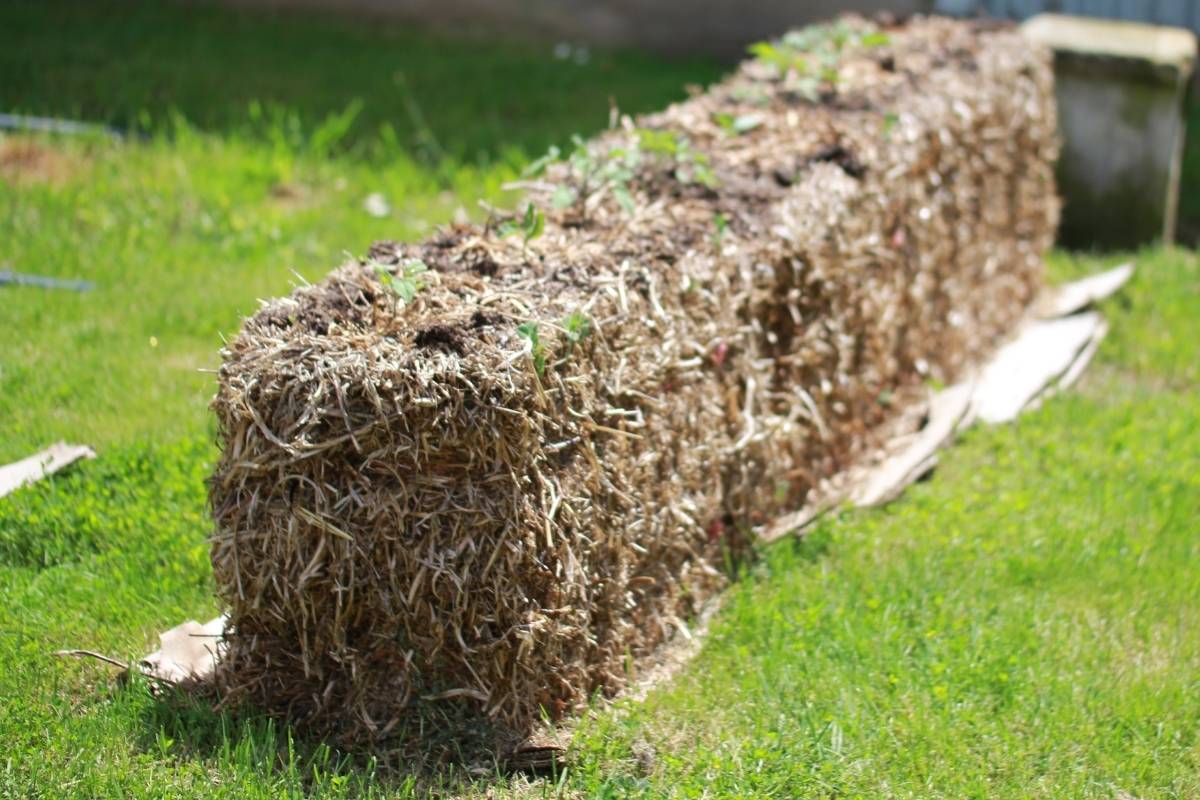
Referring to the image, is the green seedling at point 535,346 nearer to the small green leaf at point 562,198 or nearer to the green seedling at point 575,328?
the green seedling at point 575,328

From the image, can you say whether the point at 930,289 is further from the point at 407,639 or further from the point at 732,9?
the point at 732,9

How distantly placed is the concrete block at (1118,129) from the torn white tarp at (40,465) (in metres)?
5.88

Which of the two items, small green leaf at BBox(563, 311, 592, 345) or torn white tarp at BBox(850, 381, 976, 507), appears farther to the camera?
torn white tarp at BBox(850, 381, 976, 507)

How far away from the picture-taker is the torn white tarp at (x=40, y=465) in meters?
4.73

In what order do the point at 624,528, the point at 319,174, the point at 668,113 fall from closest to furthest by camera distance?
the point at 624,528, the point at 668,113, the point at 319,174

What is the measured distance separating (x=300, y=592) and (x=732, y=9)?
8858 mm

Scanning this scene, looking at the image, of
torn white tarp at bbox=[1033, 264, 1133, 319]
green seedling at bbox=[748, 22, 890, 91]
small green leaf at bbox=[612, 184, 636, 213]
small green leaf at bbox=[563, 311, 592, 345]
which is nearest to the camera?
small green leaf at bbox=[563, 311, 592, 345]

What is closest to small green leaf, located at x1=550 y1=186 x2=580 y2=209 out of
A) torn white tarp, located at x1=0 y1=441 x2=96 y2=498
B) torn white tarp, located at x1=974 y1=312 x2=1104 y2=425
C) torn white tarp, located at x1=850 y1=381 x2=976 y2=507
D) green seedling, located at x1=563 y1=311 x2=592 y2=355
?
green seedling, located at x1=563 y1=311 x2=592 y2=355

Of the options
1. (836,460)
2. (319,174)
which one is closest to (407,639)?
(836,460)

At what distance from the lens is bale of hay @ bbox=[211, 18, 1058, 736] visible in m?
3.47

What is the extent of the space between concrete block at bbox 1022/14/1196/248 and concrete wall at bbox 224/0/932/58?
10.8 ft

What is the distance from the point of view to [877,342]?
5.68 m

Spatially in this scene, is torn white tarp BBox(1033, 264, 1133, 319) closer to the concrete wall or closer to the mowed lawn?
the mowed lawn

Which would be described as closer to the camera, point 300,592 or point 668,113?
point 300,592
